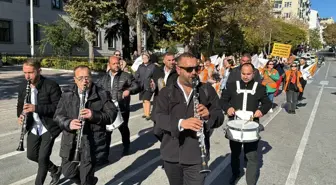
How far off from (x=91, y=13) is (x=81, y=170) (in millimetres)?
24694

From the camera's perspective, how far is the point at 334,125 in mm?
10047

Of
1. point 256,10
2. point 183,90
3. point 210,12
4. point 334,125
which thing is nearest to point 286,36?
point 256,10

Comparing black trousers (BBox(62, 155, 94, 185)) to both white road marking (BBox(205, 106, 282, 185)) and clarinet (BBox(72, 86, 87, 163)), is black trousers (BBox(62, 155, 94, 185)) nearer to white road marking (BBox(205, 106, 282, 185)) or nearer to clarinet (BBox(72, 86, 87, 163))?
clarinet (BBox(72, 86, 87, 163))

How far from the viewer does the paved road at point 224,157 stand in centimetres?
543

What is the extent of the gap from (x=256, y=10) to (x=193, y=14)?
1656 centimetres

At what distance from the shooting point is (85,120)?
3.77 meters

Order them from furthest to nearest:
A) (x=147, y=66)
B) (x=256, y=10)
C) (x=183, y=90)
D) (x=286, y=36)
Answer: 1. (x=286, y=36)
2. (x=256, y=10)
3. (x=147, y=66)
4. (x=183, y=90)

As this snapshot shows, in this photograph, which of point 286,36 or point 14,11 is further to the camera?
point 286,36

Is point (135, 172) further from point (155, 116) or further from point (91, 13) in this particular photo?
point (91, 13)

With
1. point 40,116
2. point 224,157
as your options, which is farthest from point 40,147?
point 224,157

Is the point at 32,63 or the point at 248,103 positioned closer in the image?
the point at 32,63

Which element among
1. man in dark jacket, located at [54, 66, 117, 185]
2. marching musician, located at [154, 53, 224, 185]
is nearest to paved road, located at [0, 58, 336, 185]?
man in dark jacket, located at [54, 66, 117, 185]

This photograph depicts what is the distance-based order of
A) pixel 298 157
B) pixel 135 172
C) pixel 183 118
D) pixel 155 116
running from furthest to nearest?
pixel 298 157 < pixel 135 172 < pixel 155 116 < pixel 183 118

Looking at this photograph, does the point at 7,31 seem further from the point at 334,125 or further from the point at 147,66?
the point at 334,125
